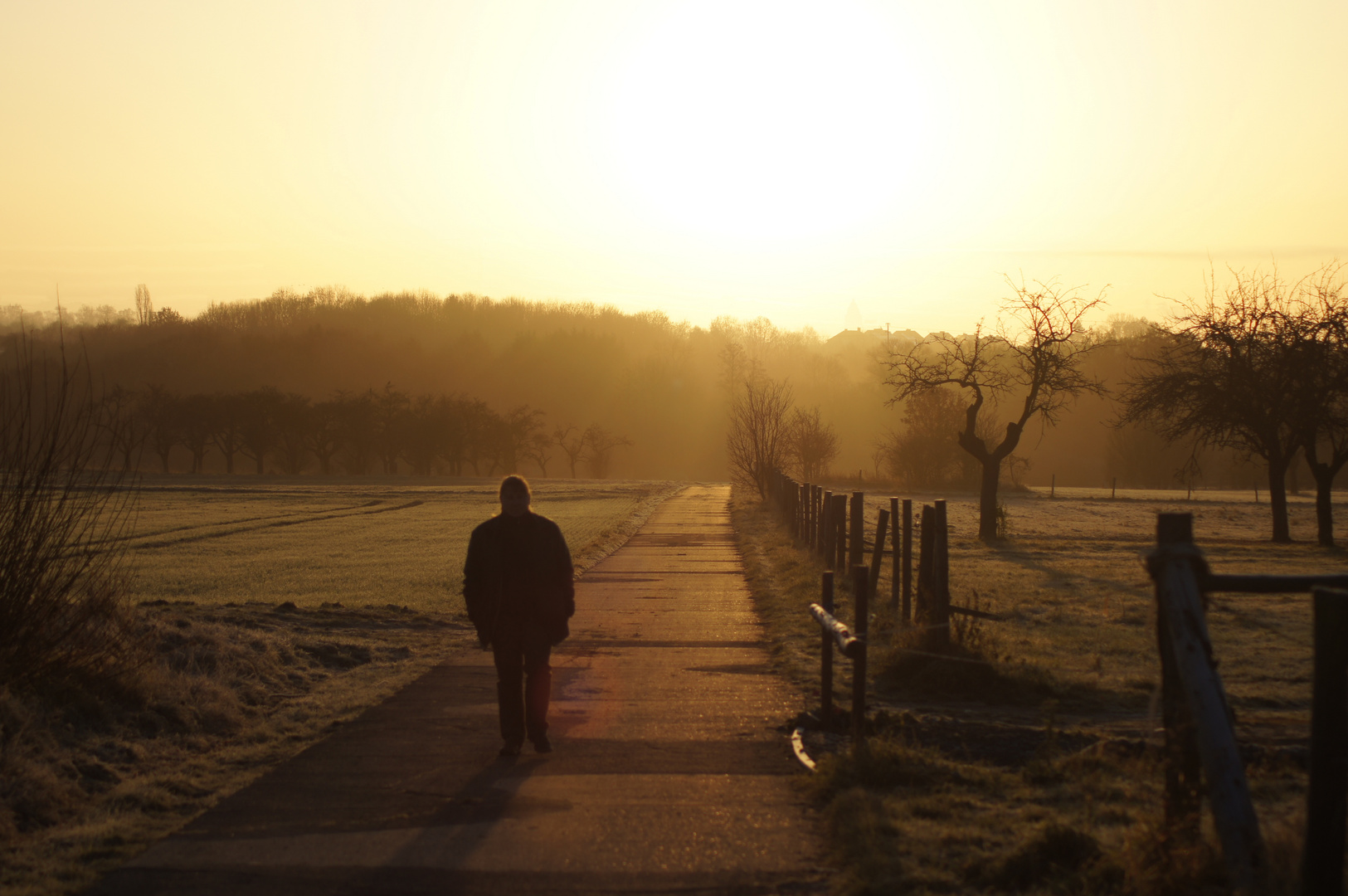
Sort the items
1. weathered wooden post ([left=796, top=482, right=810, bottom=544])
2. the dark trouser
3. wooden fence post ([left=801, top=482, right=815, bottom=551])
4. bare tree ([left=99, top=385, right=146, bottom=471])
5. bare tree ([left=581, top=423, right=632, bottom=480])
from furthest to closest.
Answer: bare tree ([left=581, top=423, right=632, bottom=480]) → weathered wooden post ([left=796, top=482, right=810, bottom=544]) → wooden fence post ([left=801, top=482, right=815, bottom=551]) → bare tree ([left=99, top=385, right=146, bottom=471]) → the dark trouser

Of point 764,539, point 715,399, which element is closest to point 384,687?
point 764,539

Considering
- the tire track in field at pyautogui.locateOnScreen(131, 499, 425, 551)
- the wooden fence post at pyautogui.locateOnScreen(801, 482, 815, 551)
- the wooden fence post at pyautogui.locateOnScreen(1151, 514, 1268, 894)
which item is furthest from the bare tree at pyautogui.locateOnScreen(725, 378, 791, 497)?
the wooden fence post at pyautogui.locateOnScreen(1151, 514, 1268, 894)

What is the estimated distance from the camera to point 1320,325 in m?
25.6

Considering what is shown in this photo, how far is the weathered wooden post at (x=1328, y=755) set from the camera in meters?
3.40

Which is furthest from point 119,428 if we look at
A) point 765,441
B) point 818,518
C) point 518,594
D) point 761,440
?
point 761,440

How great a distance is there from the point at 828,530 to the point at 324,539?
19945mm

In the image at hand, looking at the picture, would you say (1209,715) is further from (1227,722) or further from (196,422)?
(196,422)

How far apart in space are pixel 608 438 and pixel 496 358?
3995 centimetres

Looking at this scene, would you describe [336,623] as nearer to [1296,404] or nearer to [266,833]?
[266,833]

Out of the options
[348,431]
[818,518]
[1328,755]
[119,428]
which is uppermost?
[348,431]

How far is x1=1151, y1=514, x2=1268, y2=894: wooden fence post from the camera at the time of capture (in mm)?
3611

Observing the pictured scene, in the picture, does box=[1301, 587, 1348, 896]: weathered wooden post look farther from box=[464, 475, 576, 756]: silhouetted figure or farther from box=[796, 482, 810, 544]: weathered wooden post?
box=[796, 482, 810, 544]: weathered wooden post

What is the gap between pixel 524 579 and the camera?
277 inches

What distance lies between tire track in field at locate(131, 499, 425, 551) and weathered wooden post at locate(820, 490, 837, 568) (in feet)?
65.5
